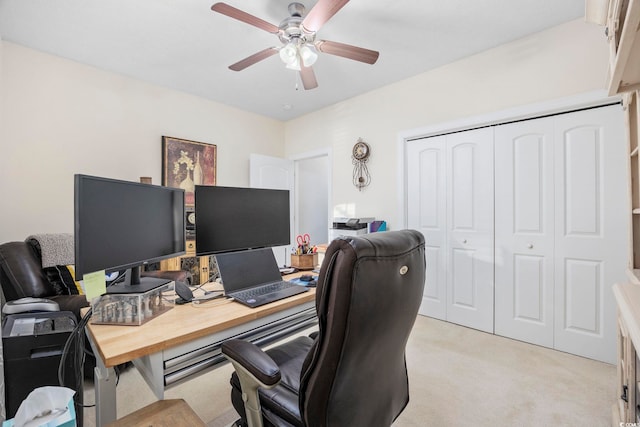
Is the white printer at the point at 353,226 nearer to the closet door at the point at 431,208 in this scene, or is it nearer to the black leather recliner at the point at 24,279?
the closet door at the point at 431,208

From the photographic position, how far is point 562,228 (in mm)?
2373

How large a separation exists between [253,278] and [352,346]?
83 cm

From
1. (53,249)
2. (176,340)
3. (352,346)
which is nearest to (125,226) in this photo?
(176,340)

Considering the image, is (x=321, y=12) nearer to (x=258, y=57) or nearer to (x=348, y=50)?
(x=348, y=50)

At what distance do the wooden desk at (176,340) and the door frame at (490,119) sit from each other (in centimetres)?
233

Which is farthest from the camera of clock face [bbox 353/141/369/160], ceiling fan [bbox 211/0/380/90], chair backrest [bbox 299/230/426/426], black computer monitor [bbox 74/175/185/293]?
clock face [bbox 353/141/369/160]

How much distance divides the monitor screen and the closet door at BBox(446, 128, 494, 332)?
2.02m

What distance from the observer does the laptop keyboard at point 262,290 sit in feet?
4.41

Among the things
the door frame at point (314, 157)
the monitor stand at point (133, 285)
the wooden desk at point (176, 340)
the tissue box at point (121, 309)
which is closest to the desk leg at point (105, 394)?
the wooden desk at point (176, 340)

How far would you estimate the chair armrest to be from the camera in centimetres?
86

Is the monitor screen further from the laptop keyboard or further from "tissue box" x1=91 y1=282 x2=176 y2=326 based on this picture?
"tissue box" x1=91 y1=282 x2=176 y2=326

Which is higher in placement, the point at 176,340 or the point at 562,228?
the point at 562,228

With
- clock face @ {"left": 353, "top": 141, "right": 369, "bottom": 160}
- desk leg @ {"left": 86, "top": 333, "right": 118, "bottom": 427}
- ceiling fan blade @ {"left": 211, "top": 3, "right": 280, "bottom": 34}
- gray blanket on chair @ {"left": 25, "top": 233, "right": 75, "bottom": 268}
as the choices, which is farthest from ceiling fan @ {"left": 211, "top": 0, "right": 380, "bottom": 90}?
gray blanket on chair @ {"left": 25, "top": 233, "right": 75, "bottom": 268}

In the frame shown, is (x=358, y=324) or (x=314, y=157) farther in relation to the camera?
(x=314, y=157)
